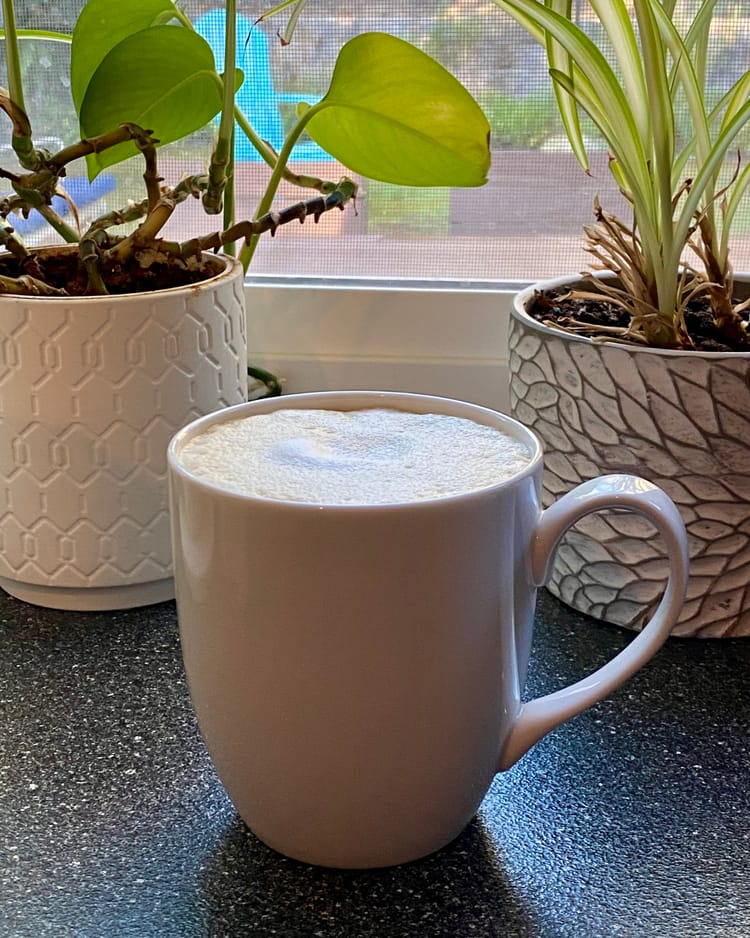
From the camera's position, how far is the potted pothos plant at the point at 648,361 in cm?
49

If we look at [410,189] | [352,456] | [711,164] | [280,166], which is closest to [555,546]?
[352,456]

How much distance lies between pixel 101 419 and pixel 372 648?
239 mm

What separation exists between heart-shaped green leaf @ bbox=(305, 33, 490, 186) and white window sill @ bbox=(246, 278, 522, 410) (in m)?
0.17

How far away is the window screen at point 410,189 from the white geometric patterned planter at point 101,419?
23 centimetres

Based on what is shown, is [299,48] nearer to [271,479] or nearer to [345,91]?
[345,91]

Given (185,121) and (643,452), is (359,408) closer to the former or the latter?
(643,452)

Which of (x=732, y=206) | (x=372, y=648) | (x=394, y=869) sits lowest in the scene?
(x=394, y=869)

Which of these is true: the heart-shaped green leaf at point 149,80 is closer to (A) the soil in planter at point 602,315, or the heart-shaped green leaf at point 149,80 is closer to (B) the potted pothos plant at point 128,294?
(B) the potted pothos plant at point 128,294

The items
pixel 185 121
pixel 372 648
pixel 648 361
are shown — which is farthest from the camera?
pixel 185 121

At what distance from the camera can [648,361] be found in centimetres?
49

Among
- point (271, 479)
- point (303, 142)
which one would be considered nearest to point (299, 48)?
point (303, 142)

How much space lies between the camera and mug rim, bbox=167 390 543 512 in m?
0.33

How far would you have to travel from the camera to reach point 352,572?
329mm

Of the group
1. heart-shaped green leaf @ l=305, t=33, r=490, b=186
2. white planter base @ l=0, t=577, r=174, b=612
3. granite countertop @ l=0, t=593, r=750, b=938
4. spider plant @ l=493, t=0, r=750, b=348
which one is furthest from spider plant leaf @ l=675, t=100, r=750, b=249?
white planter base @ l=0, t=577, r=174, b=612
